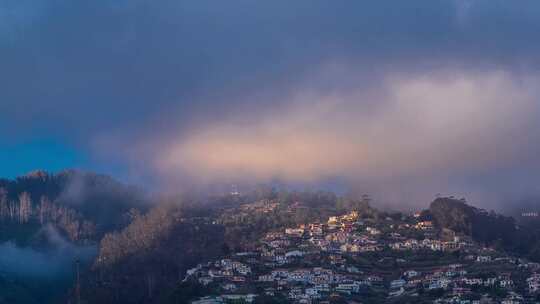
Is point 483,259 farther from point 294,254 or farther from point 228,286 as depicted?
point 228,286

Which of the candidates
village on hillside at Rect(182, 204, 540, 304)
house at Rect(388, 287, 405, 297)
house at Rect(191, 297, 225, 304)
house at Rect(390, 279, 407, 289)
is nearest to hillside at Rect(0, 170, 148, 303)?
village on hillside at Rect(182, 204, 540, 304)

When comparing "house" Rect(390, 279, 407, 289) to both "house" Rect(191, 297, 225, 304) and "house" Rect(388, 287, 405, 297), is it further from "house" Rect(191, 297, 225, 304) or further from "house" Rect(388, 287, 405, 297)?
"house" Rect(191, 297, 225, 304)

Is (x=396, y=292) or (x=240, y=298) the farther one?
(x=396, y=292)

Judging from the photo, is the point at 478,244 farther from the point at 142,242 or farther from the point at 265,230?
the point at 142,242

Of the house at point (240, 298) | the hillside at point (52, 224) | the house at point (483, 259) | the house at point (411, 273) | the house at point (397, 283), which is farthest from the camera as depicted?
the hillside at point (52, 224)

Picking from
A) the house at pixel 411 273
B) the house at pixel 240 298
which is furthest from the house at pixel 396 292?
the house at pixel 240 298

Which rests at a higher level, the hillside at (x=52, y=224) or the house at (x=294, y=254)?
the hillside at (x=52, y=224)

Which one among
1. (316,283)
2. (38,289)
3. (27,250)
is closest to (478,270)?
(316,283)

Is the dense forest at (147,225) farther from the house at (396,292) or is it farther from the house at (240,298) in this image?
the house at (396,292)

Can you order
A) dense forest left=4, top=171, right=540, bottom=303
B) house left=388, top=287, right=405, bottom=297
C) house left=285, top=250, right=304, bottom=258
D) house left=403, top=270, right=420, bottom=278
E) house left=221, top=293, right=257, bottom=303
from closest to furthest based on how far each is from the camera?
house left=221, top=293, right=257, bottom=303 < house left=388, top=287, right=405, bottom=297 < house left=403, top=270, right=420, bottom=278 < house left=285, top=250, right=304, bottom=258 < dense forest left=4, top=171, right=540, bottom=303

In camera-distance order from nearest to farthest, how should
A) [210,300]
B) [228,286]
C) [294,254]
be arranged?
[210,300] < [228,286] < [294,254]

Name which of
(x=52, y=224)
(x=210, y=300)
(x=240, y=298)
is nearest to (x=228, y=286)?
(x=240, y=298)
